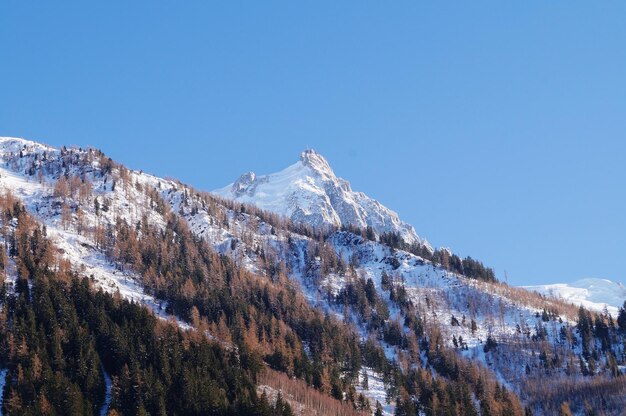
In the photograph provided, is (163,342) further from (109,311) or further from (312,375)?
(312,375)

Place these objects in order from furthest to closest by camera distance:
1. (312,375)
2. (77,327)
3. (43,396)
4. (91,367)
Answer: (312,375)
(77,327)
(91,367)
(43,396)

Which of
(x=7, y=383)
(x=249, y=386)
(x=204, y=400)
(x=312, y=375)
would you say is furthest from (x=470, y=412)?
(x=7, y=383)

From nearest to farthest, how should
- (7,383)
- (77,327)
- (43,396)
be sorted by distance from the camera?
(43,396) → (7,383) → (77,327)

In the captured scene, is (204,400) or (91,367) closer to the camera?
(204,400)

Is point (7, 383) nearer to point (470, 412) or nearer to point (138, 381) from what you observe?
point (138, 381)

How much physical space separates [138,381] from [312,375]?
186 ft

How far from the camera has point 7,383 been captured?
14762cm

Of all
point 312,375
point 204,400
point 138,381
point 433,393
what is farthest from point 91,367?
point 433,393

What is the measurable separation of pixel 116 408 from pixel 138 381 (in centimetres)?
937

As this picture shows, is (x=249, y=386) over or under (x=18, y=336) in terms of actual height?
under

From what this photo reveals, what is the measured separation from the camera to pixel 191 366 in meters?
166

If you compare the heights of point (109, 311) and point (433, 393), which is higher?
point (109, 311)

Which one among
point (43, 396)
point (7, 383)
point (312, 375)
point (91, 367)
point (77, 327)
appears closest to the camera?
point (43, 396)

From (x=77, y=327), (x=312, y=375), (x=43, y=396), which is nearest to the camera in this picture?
(x=43, y=396)
